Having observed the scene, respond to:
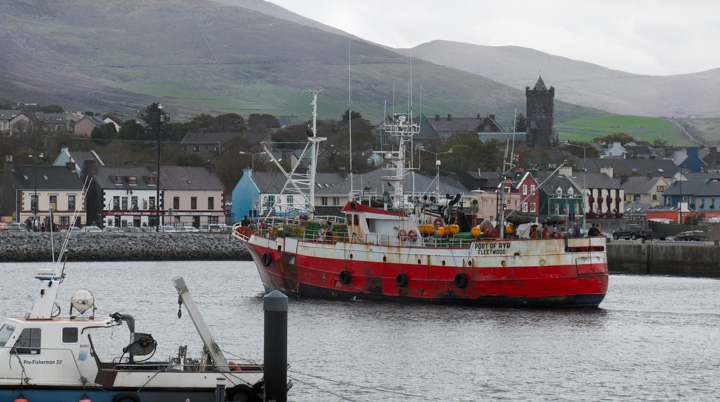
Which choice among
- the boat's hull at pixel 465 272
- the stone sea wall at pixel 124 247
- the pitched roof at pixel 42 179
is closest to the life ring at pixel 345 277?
the boat's hull at pixel 465 272

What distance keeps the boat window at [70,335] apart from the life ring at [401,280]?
26.5 m

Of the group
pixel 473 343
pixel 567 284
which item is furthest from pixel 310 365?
pixel 567 284

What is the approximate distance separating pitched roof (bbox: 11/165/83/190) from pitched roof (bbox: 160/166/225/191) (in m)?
8.74

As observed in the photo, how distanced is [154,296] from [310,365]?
21.4 metres

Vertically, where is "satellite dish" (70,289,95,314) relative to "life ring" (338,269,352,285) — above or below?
above

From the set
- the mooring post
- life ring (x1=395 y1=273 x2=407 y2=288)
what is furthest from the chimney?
the mooring post

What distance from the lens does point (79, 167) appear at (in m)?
122

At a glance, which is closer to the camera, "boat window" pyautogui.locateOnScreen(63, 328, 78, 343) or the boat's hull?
"boat window" pyautogui.locateOnScreen(63, 328, 78, 343)

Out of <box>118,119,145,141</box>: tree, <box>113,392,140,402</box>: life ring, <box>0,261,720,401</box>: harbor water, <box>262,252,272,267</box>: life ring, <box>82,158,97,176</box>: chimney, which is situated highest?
<box>118,119,145,141</box>: tree

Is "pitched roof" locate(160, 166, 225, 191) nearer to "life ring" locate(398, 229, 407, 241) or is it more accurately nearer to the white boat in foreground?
"life ring" locate(398, 229, 407, 241)

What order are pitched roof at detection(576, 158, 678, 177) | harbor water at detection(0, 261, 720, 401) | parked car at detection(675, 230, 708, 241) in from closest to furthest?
harbor water at detection(0, 261, 720, 401) → parked car at detection(675, 230, 708, 241) → pitched roof at detection(576, 158, 678, 177)

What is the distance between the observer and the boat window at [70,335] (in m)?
23.5

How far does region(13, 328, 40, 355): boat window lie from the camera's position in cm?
2336

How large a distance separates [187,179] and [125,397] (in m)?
88.4
